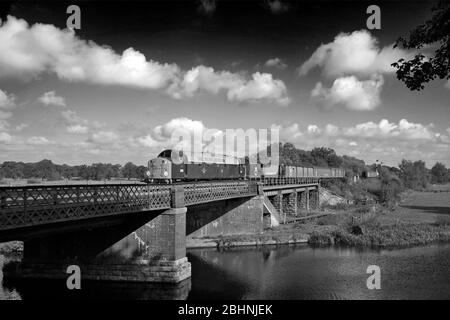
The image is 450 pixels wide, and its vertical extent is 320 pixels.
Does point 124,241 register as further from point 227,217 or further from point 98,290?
point 227,217

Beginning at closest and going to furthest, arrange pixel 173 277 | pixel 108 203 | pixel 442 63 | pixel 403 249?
pixel 442 63, pixel 108 203, pixel 173 277, pixel 403 249

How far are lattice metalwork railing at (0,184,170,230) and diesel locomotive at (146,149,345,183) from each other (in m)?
18.8

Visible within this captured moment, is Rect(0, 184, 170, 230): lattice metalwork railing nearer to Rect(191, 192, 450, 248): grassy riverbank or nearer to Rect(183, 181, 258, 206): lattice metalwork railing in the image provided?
Rect(183, 181, 258, 206): lattice metalwork railing

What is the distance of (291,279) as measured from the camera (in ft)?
102

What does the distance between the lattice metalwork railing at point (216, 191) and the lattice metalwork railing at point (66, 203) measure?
15.9ft

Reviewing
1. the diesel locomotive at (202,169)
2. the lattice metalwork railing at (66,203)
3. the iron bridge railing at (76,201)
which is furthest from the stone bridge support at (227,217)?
A: the lattice metalwork railing at (66,203)

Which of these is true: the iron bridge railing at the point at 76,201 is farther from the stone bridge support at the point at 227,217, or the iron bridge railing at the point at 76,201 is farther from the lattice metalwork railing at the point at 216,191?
the stone bridge support at the point at 227,217

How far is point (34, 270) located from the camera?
2989 cm

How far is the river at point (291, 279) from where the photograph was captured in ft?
88.4

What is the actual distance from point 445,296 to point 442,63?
2081 centimetres

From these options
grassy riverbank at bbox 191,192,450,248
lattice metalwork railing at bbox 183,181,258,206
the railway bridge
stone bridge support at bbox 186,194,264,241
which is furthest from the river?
lattice metalwork railing at bbox 183,181,258,206

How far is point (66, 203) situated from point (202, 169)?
107 feet

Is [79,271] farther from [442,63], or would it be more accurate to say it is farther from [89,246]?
[442,63]

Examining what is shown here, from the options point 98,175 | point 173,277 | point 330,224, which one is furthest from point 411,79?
point 98,175
